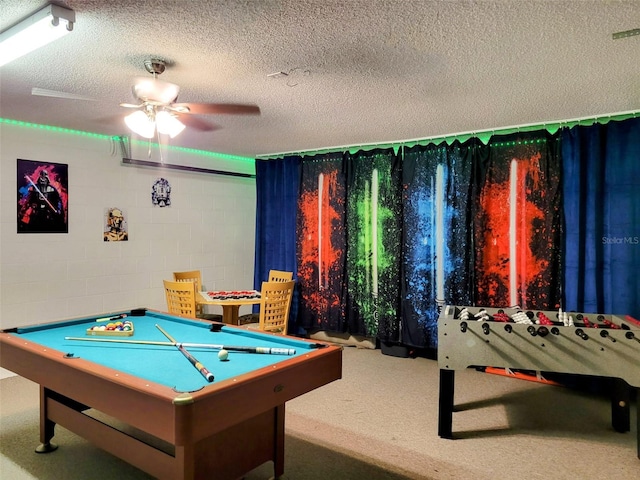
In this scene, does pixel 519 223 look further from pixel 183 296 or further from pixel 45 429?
pixel 45 429

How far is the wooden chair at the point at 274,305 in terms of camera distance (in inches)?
173

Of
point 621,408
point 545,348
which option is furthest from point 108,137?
point 621,408

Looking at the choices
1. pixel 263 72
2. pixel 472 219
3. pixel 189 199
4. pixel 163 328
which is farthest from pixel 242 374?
pixel 189 199

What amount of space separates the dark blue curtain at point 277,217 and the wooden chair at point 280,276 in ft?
0.45

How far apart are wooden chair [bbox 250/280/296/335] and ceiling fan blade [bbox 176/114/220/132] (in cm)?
158

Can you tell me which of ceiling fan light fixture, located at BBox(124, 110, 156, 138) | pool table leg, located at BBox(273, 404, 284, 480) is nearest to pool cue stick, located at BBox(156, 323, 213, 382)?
pool table leg, located at BBox(273, 404, 284, 480)

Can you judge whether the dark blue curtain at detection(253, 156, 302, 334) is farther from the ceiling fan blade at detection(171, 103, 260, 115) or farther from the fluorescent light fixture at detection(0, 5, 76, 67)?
the fluorescent light fixture at detection(0, 5, 76, 67)

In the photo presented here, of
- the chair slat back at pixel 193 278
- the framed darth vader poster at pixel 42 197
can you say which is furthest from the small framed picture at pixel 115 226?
the chair slat back at pixel 193 278

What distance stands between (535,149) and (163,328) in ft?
11.2

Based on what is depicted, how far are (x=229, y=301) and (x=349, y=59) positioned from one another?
8.87ft

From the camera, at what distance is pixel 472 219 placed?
426 cm

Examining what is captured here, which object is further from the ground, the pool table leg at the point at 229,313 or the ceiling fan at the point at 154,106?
the ceiling fan at the point at 154,106

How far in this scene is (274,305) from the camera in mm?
4492

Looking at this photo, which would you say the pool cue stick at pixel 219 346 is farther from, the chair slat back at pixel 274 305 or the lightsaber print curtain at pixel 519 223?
the lightsaber print curtain at pixel 519 223
